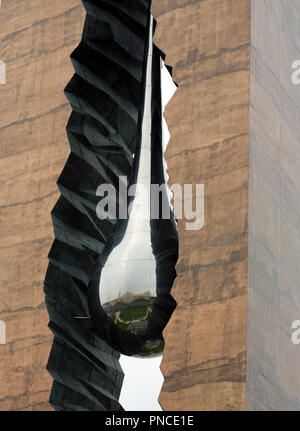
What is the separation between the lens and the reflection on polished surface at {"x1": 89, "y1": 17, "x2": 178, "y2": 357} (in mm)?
7539

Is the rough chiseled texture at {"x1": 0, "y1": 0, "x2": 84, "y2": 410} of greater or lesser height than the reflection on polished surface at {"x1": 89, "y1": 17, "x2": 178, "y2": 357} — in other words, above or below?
above

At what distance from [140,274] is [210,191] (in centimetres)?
143

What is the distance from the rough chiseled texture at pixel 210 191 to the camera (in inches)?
331

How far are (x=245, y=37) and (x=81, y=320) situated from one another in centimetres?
229

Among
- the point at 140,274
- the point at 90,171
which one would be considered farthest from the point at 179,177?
the point at 140,274
